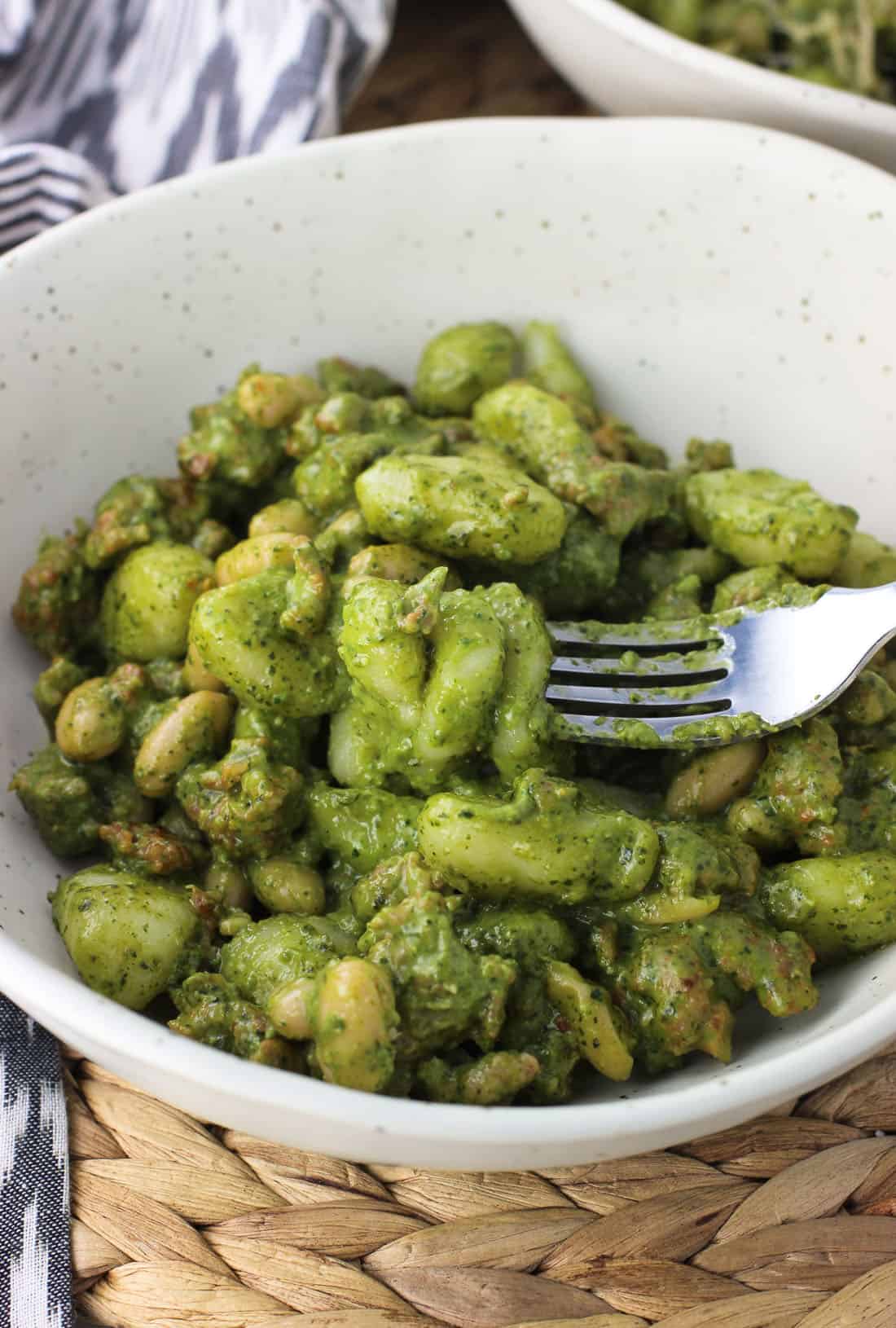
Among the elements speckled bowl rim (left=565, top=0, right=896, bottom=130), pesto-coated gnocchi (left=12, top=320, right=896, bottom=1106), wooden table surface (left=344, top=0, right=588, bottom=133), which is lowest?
pesto-coated gnocchi (left=12, top=320, right=896, bottom=1106)

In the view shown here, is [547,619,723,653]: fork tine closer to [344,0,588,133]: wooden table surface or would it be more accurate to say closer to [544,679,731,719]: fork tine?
[544,679,731,719]: fork tine

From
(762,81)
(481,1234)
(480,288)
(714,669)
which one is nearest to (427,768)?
(714,669)

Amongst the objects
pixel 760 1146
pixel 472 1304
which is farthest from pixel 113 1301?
pixel 760 1146

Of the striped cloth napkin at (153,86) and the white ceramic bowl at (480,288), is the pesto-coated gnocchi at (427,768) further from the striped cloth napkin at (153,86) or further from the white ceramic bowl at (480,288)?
the striped cloth napkin at (153,86)

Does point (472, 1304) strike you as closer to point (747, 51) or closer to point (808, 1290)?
point (808, 1290)

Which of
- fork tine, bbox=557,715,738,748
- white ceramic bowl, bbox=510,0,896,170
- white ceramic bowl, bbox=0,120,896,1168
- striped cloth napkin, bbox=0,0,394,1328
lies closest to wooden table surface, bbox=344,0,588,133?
striped cloth napkin, bbox=0,0,394,1328

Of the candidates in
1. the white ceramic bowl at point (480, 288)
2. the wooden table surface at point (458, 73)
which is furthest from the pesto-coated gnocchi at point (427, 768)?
the wooden table surface at point (458, 73)
